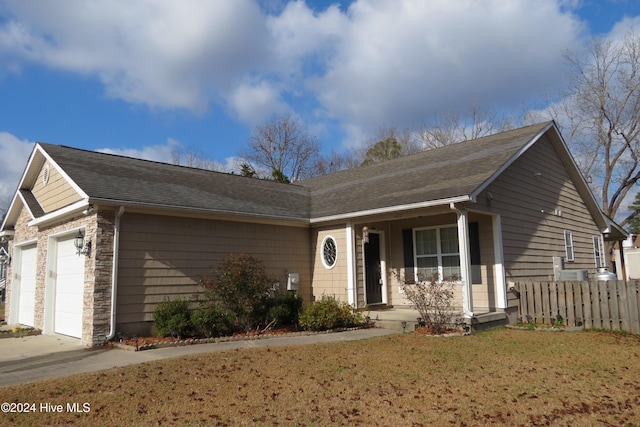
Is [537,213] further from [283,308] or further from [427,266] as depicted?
[283,308]

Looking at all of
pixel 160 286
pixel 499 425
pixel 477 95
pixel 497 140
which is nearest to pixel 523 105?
pixel 477 95

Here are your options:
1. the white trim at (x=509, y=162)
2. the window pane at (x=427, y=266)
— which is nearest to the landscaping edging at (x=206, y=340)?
the window pane at (x=427, y=266)

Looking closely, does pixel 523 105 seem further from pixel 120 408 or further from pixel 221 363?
pixel 120 408

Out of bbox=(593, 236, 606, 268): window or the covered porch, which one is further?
bbox=(593, 236, 606, 268): window

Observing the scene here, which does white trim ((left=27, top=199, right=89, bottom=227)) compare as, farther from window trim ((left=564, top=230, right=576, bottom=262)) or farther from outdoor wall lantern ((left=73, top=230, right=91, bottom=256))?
window trim ((left=564, top=230, right=576, bottom=262))

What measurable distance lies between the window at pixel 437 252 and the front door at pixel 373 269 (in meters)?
1.15

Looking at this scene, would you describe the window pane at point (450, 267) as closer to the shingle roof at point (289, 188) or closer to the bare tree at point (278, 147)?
the shingle roof at point (289, 188)

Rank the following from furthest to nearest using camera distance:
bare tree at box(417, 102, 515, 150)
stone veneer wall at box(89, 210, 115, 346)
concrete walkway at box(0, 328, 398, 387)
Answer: bare tree at box(417, 102, 515, 150) < stone veneer wall at box(89, 210, 115, 346) < concrete walkway at box(0, 328, 398, 387)

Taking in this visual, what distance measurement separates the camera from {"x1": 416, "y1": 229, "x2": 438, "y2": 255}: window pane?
1267 cm

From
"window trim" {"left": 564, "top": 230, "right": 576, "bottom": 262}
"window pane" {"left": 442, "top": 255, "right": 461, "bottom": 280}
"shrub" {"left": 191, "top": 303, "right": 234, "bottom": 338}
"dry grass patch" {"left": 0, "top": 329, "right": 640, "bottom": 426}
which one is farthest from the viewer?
"window trim" {"left": 564, "top": 230, "right": 576, "bottom": 262}

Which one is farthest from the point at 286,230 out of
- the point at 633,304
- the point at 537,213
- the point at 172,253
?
the point at 633,304

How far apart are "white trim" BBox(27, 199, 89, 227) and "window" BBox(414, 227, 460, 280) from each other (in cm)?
808

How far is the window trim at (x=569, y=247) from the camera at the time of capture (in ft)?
48.5

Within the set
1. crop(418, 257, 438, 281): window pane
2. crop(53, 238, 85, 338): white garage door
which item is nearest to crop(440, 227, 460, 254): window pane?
crop(418, 257, 438, 281): window pane
